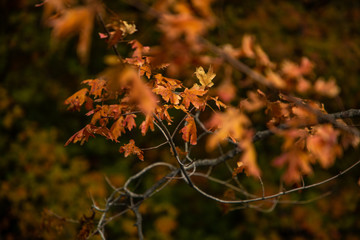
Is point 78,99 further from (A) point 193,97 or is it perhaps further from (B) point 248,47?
(B) point 248,47

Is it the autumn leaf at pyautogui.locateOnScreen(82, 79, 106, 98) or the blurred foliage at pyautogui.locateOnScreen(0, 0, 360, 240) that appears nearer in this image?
the autumn leaf at pyautogui.locateOnScreen(82, 79, 106, 98)

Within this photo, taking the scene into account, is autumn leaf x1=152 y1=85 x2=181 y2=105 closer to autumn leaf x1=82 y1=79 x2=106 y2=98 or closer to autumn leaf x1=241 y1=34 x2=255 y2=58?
autumn leaf x1=82 y1=79 x2=106 y2=98

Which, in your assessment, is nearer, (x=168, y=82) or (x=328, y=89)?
(x=328, y=89)

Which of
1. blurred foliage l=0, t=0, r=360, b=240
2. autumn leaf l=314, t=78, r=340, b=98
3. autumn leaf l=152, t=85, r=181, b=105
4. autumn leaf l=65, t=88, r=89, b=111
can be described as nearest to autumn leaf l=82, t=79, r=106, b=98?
autumn leaf l=65, t=88, r=89, b=111

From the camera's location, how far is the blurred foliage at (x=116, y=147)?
4668mm

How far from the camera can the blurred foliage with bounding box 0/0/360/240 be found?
4.67 m

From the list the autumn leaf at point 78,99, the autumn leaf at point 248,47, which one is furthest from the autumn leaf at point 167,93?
the autumn leaf at point 248,47

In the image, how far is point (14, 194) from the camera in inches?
183

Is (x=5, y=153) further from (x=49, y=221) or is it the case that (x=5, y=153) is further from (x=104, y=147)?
(x=49, y=221)

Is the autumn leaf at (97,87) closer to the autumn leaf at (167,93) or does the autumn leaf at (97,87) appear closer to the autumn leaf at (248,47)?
the autumn leaf at (167,93)

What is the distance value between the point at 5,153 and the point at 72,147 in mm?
1128

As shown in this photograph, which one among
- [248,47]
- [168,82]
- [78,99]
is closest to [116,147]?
[78,99]

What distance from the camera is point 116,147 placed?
580 cm

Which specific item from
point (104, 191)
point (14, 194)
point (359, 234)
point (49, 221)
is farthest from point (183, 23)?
point (359, 234)
